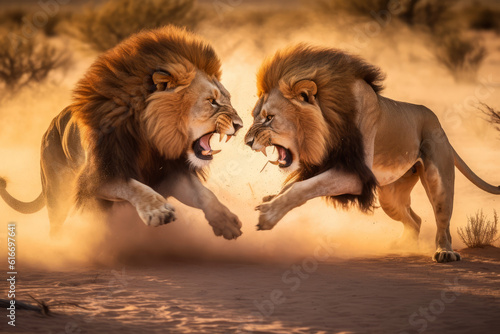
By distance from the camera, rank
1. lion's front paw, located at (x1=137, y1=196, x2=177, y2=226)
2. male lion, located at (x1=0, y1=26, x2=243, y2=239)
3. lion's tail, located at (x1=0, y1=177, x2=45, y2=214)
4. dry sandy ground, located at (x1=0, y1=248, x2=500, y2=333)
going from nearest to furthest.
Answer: dry sandy ground, located at (x1=0, y1=248, x2=500, y2=333) < lion's front paw, located at (x1=137, y1=196, x2=177, y2=226) < male lion, located at (x1=0, y1=26, x2=243, y2=239) < lion's tail, located at (x1=0, y1=177, x2=45, y2=214)

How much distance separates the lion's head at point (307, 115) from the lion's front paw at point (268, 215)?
73 cm

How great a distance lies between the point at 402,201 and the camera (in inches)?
344

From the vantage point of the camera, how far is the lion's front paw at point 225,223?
671cm

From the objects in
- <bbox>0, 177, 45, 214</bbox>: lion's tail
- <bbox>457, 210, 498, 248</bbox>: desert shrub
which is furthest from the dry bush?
<bbox>0, 177, 45, 214</bbox>: lion's tail

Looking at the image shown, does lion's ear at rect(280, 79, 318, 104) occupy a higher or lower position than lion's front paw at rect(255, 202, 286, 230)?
higher

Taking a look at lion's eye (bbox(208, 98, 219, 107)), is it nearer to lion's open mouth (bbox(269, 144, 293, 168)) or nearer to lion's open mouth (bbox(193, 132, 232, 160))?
lion's open mouth (bbox(193, 132, 232, 160))

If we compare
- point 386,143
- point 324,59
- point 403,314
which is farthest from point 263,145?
point 403,314

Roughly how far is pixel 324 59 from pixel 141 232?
7.82ft

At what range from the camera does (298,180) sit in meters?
7.09

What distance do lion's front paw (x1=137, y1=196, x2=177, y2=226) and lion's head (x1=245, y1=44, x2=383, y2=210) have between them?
120 centimetres

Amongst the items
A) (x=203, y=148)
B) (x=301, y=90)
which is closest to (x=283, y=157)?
(x=301, y=90)

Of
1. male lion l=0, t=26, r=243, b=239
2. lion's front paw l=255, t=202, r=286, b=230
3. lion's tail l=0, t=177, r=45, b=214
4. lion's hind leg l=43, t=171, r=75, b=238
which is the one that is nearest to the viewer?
lion's front paw l=255, t=202, r=286, b=230

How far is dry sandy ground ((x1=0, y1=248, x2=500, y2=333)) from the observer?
488cm

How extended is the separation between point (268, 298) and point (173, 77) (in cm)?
208
